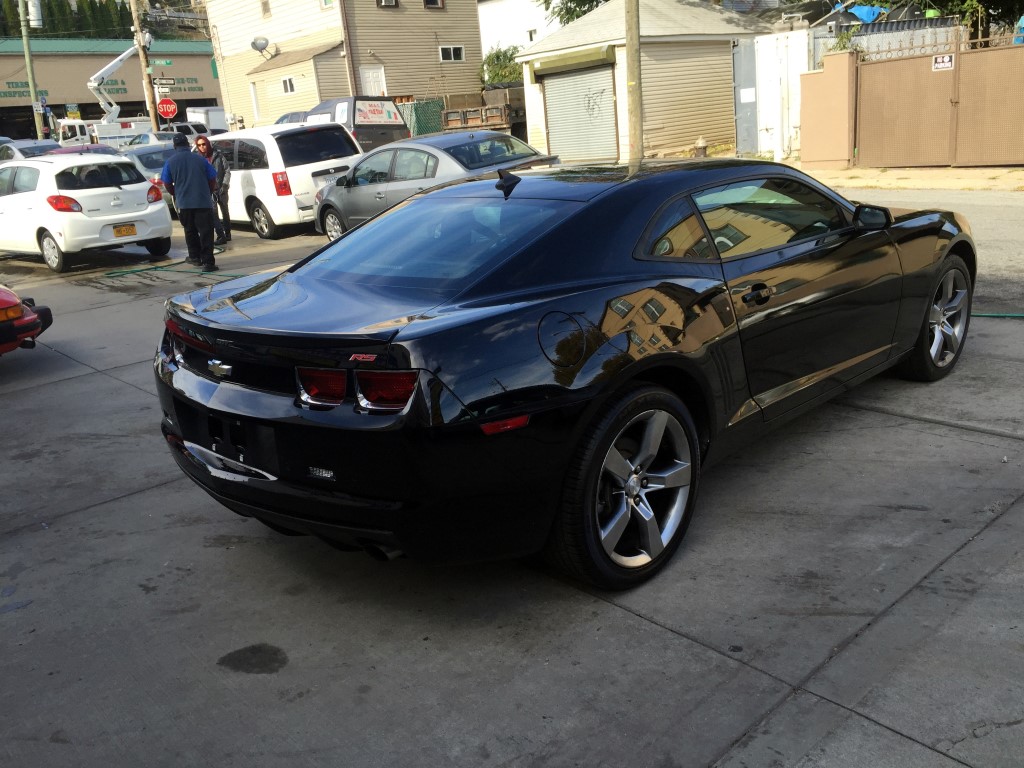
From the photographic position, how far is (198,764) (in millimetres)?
2906

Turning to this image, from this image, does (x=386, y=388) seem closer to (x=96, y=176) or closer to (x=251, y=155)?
(x=96, y=176)

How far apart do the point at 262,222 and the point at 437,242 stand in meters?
12.8

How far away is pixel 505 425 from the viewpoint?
10.8 ft

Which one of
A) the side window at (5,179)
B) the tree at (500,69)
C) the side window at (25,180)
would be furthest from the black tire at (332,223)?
the tree at (500,69)

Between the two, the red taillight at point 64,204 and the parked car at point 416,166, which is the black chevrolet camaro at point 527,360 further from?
the red taillight at point 64,204

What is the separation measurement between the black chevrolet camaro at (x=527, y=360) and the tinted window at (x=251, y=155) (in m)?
11.9

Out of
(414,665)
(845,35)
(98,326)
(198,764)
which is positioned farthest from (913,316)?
(845,35)

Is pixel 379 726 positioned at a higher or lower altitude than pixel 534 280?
lower

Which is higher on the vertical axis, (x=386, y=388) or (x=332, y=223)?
(x=386, y=388)

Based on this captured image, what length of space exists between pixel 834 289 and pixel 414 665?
8.89 ft

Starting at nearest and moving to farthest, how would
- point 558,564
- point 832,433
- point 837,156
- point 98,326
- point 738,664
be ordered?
point 738,664
point 558,564
point 832,433
point 98,326
point 837,156

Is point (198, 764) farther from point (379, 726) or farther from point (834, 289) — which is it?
point (834, 289)

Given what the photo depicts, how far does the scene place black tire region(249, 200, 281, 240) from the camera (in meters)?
16.1

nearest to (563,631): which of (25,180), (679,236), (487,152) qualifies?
(679,236)
